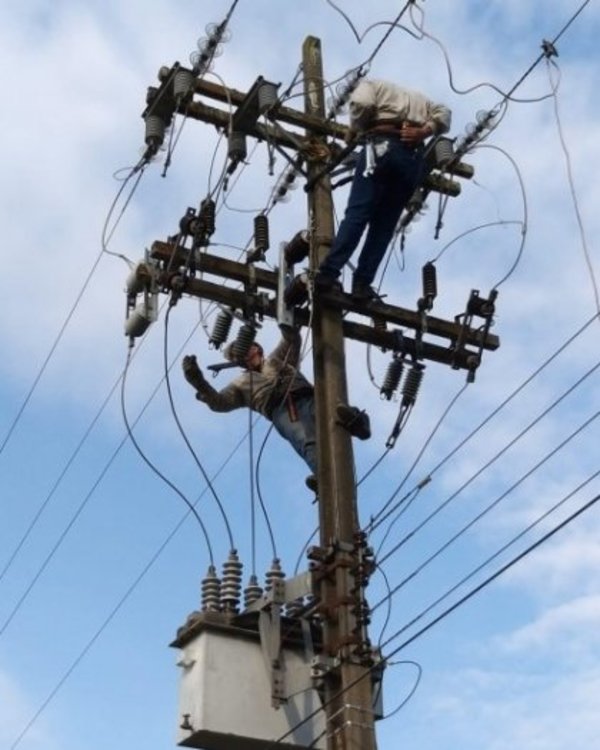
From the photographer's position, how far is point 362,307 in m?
9.75

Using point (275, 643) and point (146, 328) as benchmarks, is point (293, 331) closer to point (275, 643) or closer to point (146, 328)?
point (146, 328)

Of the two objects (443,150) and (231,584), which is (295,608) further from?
(443,150)


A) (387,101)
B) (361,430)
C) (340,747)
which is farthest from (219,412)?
(340,747)

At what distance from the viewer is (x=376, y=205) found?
998 cm

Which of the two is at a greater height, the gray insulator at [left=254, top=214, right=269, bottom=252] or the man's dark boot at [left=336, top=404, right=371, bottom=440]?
the gray insulator at [left=254, top=214, right=269, bottom=252]

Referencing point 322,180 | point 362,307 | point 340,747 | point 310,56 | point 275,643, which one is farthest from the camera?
point 310,56

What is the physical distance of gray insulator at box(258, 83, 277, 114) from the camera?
412 inches

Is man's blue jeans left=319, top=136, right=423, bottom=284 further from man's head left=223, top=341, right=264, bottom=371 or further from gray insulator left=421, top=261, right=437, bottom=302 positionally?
man's head left=223, top=341, right=264, bottom=371

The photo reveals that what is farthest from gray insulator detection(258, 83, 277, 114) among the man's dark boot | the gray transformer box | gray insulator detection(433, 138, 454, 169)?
the gray transformer box

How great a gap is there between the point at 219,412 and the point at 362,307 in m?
1.35

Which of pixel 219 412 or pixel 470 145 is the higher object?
pixel 470 145

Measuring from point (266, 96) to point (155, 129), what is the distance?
2.81 ft

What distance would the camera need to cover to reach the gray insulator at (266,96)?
412 inches

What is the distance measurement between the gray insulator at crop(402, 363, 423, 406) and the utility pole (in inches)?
24.0
